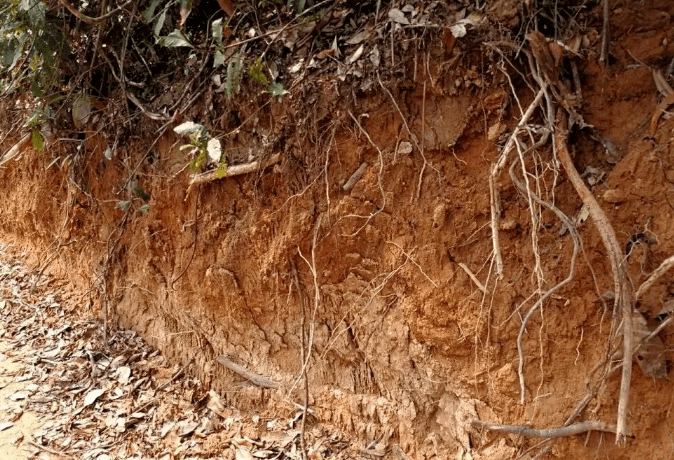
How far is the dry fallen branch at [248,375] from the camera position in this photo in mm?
3367

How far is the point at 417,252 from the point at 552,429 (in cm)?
94

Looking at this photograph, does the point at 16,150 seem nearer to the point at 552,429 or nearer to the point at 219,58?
the point at 219,58

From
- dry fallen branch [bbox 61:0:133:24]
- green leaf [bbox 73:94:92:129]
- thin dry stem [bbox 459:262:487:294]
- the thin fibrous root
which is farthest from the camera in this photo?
green leaf [bbox 73:94:92:129]

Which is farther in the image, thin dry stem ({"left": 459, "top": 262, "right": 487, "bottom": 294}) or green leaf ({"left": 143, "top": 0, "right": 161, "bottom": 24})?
green leaf ({"left": 143, "top": 0, "right": 161, "bottom": 24})

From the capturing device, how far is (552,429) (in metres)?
2.47

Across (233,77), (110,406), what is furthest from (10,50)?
(110,406)

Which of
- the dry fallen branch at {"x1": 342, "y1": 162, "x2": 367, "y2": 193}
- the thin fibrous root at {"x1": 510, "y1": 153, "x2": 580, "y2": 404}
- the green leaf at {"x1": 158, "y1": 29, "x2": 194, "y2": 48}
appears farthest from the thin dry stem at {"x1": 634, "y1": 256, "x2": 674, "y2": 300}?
the green leaf at {"x1": 158, "y1": 29, "x2": 194, "y2": 48}

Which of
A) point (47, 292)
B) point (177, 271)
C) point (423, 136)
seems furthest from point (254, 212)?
point (47, 292)

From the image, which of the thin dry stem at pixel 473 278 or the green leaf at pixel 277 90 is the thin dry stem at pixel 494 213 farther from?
the green leaf at pixel 277 90

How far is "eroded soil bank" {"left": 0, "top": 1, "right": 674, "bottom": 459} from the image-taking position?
234 cm

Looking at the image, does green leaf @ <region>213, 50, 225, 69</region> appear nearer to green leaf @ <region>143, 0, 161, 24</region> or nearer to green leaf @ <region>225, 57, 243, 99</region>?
green leaf @ <region>225, 57, 243, 99</region>

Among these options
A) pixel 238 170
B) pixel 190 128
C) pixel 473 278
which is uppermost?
pixel 190 128

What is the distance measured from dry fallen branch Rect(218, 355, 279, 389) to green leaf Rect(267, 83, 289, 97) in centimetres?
158

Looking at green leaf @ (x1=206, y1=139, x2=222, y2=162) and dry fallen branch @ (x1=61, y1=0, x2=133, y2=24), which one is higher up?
dry fallen branch @ (x1=61, y1=0, x2=133, y2=24)
